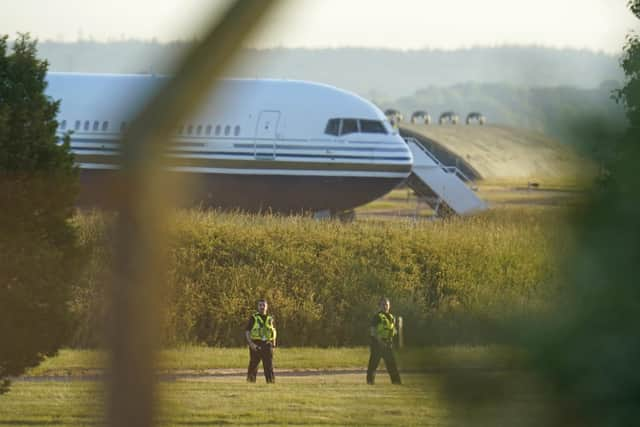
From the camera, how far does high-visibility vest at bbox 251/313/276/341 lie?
21484mm

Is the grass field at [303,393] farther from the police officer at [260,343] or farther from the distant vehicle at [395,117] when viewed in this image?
the distant vehicle at [395,117]

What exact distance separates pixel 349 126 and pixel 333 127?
0.48 metres

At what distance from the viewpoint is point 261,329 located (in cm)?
2158

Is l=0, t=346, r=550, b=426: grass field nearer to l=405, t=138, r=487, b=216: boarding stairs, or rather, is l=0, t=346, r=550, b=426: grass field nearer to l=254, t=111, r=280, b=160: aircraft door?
l=254, t=111, r=280, b=160: aircraft door

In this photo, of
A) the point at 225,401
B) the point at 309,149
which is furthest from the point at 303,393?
the point at 309,149

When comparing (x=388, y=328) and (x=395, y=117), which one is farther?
(x=395, y=117)

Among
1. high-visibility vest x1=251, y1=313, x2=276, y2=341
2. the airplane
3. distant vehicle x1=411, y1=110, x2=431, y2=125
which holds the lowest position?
high-visibility vest x1=251, y1=313, x2=276, y2=341

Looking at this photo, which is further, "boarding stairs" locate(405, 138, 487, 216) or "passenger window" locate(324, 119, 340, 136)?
"boarding stairs" locate(405, 138, 487, 216)

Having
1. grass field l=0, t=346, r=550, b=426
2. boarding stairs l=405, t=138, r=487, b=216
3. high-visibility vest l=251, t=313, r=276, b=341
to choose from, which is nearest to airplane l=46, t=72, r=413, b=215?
boarding stairs l=405, t=138, r=487, b=216

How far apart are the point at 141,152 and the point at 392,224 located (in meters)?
32.0

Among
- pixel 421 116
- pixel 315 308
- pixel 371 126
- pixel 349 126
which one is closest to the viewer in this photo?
pixel 315 308

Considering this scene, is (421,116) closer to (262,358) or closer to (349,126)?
(349,126)

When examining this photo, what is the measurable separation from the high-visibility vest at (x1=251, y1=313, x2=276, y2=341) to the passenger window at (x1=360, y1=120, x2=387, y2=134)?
16.6 meters

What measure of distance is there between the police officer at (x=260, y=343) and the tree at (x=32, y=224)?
15.8 ft
